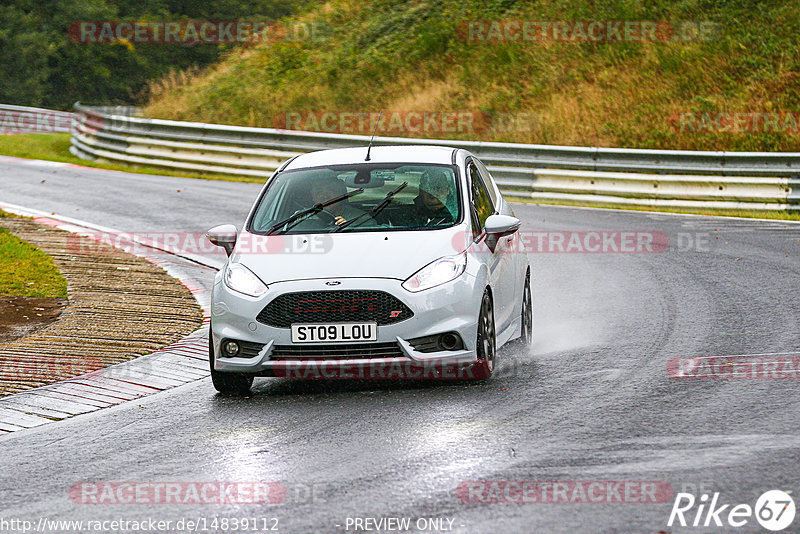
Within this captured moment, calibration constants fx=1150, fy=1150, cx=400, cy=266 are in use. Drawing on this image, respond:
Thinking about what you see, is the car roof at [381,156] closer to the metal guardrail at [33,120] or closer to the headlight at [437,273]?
the headlight at [437,273]

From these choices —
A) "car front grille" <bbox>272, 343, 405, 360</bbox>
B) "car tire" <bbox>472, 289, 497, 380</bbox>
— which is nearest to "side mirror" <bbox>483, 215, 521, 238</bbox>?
"car tire" <bbox>472, 289, 497, 380</bbox>

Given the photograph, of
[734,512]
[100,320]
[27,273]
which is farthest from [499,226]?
[27,273]

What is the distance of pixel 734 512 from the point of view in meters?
5.05

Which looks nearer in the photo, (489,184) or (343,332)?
(343,332)

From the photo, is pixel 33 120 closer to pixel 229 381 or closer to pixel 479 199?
pixel 479 199

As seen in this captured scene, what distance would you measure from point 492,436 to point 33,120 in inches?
1576

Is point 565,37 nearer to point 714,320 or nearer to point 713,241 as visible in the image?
point 713,241

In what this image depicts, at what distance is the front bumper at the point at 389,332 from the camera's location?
7684 millimetres

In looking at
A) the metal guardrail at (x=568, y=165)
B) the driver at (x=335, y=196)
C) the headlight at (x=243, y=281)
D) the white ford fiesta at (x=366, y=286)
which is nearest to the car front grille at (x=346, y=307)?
the white ford fiesta at (x=366, y=286)

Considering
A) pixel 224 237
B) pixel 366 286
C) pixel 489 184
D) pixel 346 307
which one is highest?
pixel 489 184

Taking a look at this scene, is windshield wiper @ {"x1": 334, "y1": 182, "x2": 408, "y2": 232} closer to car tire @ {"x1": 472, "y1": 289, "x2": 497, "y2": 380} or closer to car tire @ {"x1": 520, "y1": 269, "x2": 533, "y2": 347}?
car tire @ {"x1": 472, "y1": 289, "x2": 497, "y2": 380}

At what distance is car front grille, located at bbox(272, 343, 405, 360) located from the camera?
7.69m

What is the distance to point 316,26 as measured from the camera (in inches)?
1494

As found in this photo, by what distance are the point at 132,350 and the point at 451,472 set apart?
4407mm
